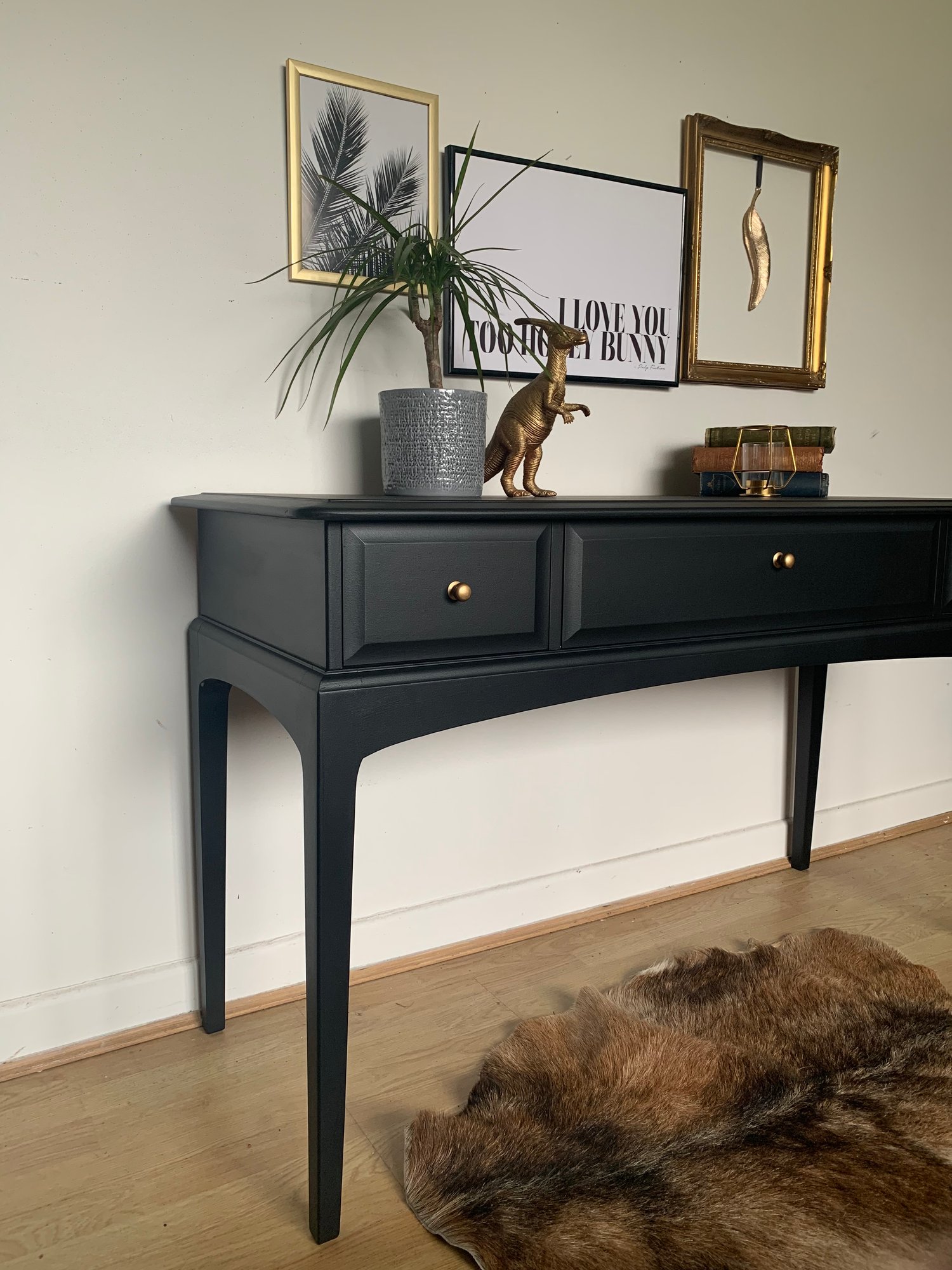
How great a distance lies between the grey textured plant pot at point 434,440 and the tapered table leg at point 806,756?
1130 millimetres

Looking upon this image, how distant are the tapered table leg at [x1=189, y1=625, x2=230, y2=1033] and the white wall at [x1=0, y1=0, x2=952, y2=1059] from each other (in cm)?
7

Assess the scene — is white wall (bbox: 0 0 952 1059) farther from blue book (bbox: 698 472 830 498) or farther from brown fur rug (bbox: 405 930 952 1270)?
brown fur rug (bbox: 405 930 952 1270)

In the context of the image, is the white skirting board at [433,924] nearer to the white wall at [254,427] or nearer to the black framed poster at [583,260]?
the white wall at [254,427]

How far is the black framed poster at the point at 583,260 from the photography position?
171 centimetres

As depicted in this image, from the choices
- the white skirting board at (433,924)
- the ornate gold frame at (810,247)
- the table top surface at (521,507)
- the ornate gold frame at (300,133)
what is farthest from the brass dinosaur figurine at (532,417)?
the white skirting board at (433,924)

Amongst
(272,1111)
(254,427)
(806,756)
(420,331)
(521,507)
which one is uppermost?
(420,331)

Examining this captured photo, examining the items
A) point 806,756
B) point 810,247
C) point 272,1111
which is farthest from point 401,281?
point 806,756

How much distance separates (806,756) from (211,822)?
1381mm

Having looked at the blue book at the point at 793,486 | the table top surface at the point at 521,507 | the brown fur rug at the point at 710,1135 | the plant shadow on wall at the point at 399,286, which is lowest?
the brown fur rug at the point at 710,1135

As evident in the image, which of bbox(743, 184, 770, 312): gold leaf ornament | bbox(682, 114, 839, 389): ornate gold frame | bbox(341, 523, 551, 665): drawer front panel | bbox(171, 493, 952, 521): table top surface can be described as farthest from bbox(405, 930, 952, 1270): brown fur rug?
bbox(743, 184, 770, 312): gold leaf ornament

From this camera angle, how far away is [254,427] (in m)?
1.56

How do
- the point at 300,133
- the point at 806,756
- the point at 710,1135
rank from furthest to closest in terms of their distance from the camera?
the point at 806,756 → the point at 300,133 → the point at 710,1135

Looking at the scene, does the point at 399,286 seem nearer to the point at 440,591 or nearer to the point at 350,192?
the point at 350,192

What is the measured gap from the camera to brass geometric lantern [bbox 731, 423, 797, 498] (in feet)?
5.75
